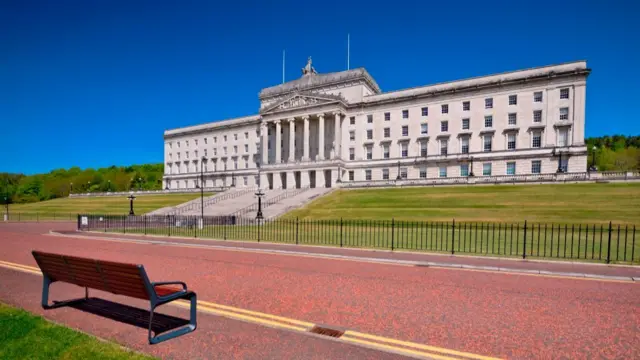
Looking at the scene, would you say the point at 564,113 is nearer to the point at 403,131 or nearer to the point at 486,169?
the point at 486,169

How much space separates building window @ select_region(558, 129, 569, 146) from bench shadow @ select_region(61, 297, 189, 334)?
188 ft

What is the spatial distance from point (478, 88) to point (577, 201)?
31.2 meters

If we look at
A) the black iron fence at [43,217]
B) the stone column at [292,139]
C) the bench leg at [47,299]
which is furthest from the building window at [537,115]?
the black iron fence at [43,217]

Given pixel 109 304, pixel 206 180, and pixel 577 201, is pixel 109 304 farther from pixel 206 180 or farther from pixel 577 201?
pixel 206 180

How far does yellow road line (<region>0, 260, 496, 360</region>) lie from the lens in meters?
4.11

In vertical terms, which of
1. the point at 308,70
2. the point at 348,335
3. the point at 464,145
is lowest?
the point at 348,335

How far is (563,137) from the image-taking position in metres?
46.2

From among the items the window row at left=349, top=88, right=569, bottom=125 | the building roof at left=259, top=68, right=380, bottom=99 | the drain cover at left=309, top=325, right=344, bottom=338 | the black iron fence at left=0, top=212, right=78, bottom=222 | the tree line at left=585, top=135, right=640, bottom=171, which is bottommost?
the black iron fence at left=0, top=212, right=78, bottom=222

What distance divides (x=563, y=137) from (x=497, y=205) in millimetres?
29622

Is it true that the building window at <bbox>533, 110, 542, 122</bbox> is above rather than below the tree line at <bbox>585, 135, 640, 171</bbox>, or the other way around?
above

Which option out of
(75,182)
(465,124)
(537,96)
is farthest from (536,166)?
(75,182)

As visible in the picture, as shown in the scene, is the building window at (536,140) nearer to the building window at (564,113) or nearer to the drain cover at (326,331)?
the building window at (564,113)

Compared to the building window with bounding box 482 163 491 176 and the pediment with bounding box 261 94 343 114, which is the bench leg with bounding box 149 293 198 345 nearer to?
the building window with bounding box 482 163 491 176

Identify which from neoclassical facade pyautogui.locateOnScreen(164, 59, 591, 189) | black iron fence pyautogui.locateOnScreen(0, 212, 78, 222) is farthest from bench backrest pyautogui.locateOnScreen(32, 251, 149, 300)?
neoclassical facade pyautogui.locateOnScreen(164, 59, 591, 189)
